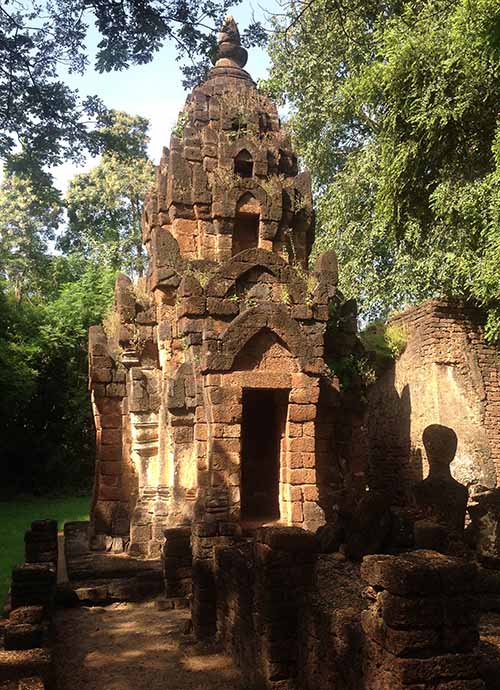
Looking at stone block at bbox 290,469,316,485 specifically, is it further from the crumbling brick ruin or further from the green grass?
the green grass

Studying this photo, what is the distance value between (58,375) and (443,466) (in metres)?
17.8

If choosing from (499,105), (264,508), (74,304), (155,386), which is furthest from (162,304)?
(74,304)

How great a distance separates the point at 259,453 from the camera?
11281 mm

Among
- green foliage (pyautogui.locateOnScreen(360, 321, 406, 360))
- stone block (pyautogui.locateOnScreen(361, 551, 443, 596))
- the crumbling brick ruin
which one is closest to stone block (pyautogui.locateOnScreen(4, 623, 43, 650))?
the crumbling brick ruin

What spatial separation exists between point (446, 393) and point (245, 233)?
16.8 ft

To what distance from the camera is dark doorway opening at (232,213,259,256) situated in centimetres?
1185

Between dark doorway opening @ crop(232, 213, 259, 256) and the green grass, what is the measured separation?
273 inches

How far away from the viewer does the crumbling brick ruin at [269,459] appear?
4.04 metres

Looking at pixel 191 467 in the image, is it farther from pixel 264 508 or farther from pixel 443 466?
pixel 443 466

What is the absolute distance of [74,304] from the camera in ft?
76.8

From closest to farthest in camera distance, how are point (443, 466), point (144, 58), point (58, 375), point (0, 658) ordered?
point (0, 658) < point (144, 58) < point (443, 466) < point (58, 375)

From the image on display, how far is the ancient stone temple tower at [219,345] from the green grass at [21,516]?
1.81 metres

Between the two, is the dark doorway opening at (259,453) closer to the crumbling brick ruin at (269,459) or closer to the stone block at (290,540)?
the crumbling brick ruin at (269,459)

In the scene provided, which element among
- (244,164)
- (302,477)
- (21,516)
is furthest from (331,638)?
(21,516)
